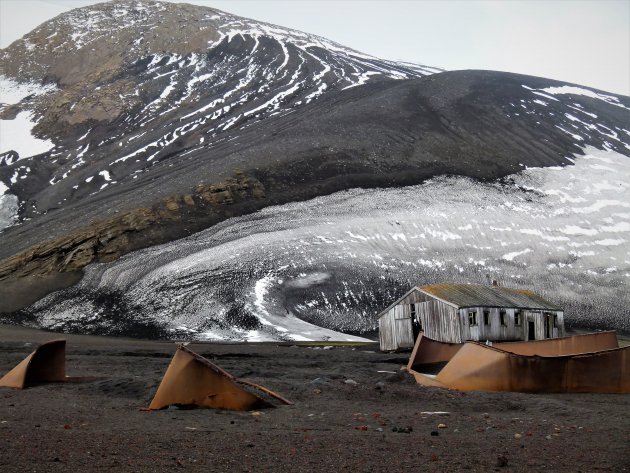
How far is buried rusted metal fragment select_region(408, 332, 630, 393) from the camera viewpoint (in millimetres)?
17828

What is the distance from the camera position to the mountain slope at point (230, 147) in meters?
57.2

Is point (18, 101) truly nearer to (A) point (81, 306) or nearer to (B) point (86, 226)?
(B) point (86, 226)

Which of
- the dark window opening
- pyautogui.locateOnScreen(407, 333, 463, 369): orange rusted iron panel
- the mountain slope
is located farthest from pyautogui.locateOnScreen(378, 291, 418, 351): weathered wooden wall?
pyautogui.locateOnScreen(407, 333, 463, 369): orange rusted iron panel

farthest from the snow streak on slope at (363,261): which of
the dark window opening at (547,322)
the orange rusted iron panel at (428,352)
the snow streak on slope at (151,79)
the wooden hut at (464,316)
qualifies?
the snow streak on slope at (151,79)

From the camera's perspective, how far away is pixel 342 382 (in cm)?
1867

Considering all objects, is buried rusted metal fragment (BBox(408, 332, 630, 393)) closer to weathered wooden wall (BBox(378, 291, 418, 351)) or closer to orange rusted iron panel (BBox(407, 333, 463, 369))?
orange rusted iron panel (BBox(407, 333, 463, 369))

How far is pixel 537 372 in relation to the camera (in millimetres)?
17828

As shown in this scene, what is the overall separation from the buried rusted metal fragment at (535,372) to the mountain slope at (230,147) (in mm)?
31958

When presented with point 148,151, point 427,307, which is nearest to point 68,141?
point 148,151

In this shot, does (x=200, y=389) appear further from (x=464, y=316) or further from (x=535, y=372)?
(x=464, y=316)

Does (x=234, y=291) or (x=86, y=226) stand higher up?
(x=86, y=226)

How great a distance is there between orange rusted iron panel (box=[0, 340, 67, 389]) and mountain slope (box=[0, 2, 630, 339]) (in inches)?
1210

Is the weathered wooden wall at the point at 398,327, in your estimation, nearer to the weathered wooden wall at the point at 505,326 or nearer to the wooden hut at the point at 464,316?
the wooden hut at the point at 464,316

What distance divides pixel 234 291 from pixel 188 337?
296 inches
